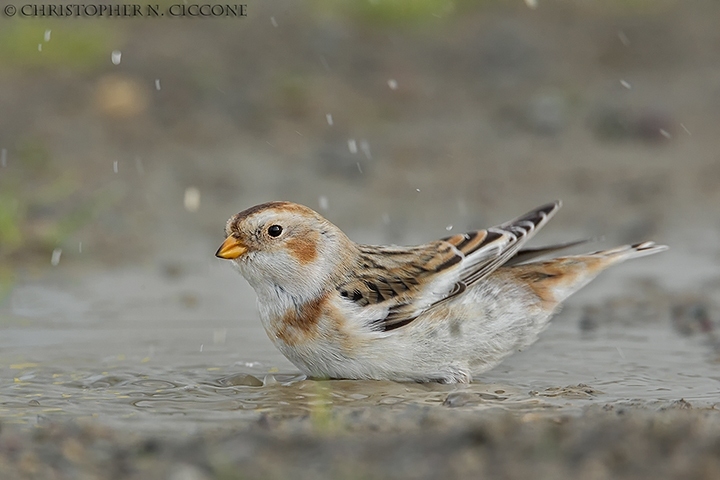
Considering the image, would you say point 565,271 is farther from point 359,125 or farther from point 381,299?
point 359,125

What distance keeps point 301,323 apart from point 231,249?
52cm

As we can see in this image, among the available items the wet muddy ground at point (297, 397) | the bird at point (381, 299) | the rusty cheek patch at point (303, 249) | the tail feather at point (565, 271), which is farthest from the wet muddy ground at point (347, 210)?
the rusty cheek patch at point (303, 249)

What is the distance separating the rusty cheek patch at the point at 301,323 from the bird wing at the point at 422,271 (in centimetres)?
19

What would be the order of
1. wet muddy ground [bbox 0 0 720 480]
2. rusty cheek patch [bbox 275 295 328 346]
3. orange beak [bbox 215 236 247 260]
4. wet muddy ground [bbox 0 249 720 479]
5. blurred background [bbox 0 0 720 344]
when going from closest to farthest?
wet muddy ground [bbox 0 249 720 479], wet muddy ground [bbox 0 0 720 480], rusty cheek patch [bbox 275 295 328 346], orange beak [bbox 215 236 247 260], blurred background [bbox 0 0 720 344]

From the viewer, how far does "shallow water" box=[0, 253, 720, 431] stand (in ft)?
17.7

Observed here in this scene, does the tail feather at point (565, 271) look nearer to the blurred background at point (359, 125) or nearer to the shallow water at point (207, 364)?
the shallow water at point (207, 364)

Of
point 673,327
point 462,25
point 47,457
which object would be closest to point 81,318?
point 47,457

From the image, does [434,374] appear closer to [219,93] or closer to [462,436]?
[462,436]

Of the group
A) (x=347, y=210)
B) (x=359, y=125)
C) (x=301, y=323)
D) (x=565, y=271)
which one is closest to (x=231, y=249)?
(x=301, y=323)

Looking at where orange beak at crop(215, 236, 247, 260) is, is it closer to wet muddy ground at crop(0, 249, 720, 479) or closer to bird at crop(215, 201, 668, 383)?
bird at crop(215, 201, 668, 383)

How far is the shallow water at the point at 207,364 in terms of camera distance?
212 inches

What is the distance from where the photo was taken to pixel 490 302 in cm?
627

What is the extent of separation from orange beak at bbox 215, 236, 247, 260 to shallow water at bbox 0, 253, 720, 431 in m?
0.63

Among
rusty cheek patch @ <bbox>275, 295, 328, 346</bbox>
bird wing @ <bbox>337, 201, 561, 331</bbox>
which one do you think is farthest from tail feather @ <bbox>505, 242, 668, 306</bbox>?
rusty cheek patch @ <bbox>275, 295, 328, 346</bbox>
